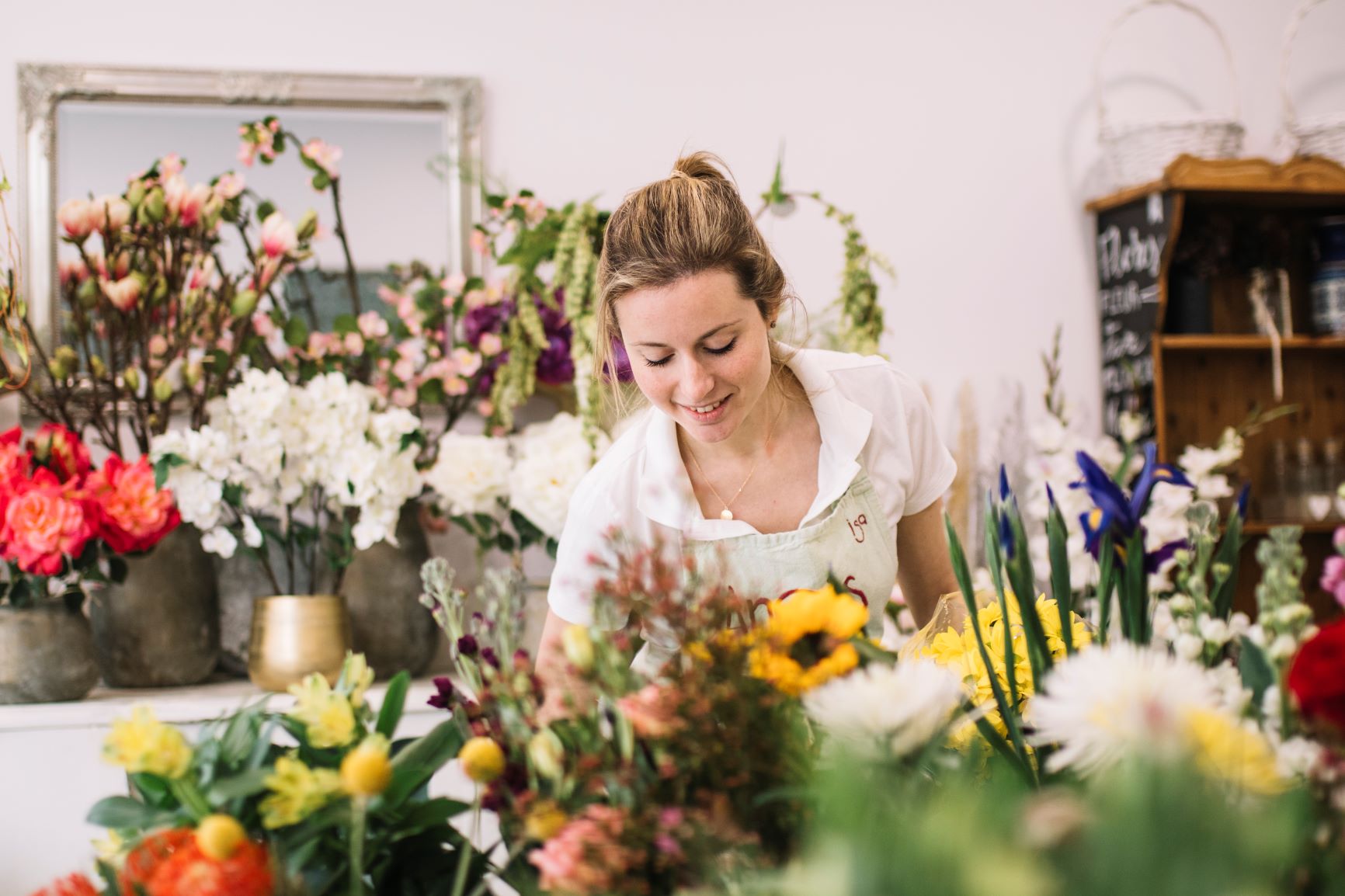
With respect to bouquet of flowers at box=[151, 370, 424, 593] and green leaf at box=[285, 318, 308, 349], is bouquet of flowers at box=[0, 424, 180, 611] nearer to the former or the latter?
→ bouquet of flowers at box=[151, 370, 424, 593]

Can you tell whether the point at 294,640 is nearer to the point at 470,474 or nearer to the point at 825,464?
the point at 470,474

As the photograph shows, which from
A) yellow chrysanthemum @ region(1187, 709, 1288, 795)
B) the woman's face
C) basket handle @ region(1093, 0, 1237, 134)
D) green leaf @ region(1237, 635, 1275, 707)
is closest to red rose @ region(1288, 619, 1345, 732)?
yellow chrysanthemum @ region(1187, 709, 1288, 795)

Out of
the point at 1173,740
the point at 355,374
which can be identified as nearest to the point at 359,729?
the point at 1173,740

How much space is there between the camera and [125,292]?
1.97 m

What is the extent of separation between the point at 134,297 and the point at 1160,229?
2175mm

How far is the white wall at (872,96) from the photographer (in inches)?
97.6

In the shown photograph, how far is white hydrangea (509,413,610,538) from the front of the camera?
78.2 inches

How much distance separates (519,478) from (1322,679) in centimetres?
166

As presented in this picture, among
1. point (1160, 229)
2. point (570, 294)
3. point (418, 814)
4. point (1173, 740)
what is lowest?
point (418, 814)

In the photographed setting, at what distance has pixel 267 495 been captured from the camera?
1972 mm

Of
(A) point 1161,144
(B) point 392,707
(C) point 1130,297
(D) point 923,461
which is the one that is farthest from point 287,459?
(A) point 1161,144

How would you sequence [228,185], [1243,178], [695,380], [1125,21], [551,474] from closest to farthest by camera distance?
[695,380] < [551,474] < [228,185] < [1243,178] < [1125,21]

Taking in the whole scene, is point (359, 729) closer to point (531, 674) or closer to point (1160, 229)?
point (531, 674)

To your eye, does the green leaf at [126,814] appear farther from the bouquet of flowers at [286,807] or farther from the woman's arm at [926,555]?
the woman's arm at [926,555]
